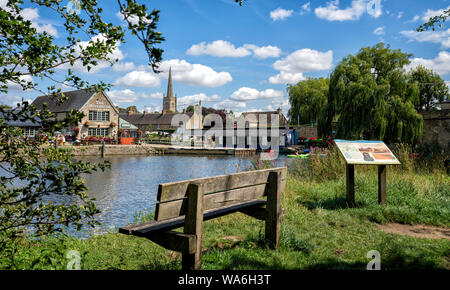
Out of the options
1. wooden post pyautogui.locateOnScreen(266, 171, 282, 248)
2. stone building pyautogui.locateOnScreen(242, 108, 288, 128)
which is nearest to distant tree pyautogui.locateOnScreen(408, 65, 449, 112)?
stone building pyautogui.locateOnScreen(242, 108, 288, 128)

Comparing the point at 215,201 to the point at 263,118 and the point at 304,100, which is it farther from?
the point at 263,118

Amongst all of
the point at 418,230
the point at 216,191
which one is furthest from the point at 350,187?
the point at 216,191

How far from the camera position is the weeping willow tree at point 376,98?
65.3ft

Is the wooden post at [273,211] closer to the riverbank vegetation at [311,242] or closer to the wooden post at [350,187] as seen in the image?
the riverbank vegetation at [311,242]

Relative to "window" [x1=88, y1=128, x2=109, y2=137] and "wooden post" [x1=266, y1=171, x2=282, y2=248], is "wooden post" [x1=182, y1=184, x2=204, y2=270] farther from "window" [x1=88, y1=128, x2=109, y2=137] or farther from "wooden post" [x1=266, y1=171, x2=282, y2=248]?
"window" [x1=88, y1=128, x2=109, y2=137]

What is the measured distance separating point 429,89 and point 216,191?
181 feet

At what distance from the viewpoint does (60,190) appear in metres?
2.82

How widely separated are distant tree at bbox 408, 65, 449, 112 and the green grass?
152 feet

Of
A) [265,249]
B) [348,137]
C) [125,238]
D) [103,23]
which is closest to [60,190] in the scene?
[103,23]

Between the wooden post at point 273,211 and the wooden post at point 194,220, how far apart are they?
1373 mm

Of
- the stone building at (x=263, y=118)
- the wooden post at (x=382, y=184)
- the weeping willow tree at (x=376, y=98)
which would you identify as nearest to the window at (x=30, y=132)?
the wooden post at (x=382, y=184)

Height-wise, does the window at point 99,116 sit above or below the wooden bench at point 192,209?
above

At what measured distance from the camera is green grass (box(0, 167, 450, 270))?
382 centimetres

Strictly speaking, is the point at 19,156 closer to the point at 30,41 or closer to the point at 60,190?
the point at 60,190
